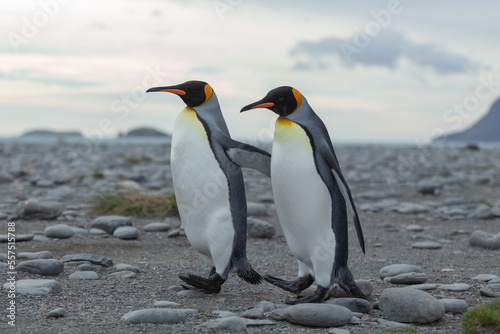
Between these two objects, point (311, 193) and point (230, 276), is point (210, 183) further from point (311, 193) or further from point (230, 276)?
point (230, 276)

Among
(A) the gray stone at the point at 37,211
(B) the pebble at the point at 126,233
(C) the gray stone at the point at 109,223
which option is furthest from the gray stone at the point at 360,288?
(A) the gray stone at the point at 37,211

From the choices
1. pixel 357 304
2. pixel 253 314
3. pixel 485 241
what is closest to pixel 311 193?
pixel 357 304

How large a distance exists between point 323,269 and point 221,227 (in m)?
0.76

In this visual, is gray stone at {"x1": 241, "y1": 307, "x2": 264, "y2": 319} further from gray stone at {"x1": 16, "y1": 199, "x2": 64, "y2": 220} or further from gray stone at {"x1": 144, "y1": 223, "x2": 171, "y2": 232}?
gray stone at {"x1": 16, "y1": 199, "x2": 64, "y2": 220}

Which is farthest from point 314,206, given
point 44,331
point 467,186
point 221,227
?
point 467,186

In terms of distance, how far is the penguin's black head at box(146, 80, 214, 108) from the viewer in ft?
13.1

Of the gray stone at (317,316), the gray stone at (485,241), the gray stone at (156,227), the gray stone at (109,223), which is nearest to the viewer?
the gray stone at (317,316)

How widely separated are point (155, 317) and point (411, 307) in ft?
4.77

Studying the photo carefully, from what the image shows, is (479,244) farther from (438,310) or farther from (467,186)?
(467,186)

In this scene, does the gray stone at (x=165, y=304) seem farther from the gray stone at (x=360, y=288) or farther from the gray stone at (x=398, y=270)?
the gray stone at (x=398, y=270)

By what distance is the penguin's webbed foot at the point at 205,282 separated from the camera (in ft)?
12.5

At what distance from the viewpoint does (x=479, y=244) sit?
5.82 m

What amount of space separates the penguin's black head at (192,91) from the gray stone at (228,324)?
1.69 metres

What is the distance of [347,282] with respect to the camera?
3.61 meters
